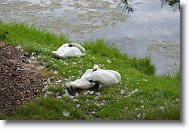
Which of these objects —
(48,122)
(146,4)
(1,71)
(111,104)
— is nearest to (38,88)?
(1,71)

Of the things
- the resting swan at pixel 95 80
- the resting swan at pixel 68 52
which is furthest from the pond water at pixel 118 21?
the resting swan at pixel 95 80

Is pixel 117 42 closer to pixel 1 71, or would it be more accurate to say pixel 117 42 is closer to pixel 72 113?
pixel 1 71

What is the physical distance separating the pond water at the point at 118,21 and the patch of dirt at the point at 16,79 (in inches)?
127

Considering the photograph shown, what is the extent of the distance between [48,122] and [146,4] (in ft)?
31.9

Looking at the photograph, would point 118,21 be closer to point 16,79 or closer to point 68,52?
point 68,52

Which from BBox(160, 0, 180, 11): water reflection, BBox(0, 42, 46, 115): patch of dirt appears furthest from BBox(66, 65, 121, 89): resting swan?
BBox(160, 0, 180, 11): water reflection

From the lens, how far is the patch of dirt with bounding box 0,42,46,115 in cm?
674

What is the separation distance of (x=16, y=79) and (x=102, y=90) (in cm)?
150

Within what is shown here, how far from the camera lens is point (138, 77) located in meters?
8.88

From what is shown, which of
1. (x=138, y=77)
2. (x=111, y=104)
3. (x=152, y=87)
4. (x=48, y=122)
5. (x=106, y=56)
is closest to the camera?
(x=48, y=122)

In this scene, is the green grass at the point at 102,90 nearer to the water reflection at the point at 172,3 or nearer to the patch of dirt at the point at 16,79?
the patch of dirt at the point at 16,79

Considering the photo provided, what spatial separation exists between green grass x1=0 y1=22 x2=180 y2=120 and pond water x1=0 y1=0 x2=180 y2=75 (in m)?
0.73

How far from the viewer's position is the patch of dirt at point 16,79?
22.1 ft

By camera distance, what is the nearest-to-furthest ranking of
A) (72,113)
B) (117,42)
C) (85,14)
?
(72,113) < (117,42) < (85,14)
